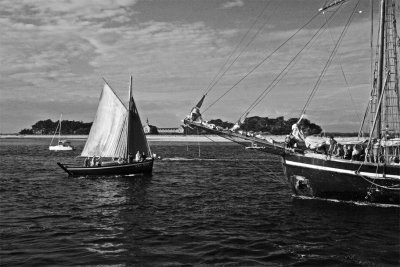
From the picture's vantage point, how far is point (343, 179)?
2798cm

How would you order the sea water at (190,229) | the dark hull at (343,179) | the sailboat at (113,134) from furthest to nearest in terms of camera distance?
the sailboat at (113,134) → the dark hull at (343,179) → the sea water at (190,229)

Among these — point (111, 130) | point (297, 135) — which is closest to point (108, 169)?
point (111, 130)

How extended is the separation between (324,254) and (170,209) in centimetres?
1239

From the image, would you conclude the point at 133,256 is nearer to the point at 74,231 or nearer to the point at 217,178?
the point at 74,231

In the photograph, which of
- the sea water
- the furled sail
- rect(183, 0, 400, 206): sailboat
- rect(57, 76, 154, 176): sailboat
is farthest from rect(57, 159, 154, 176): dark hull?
rect(183, 0, 400, 206): sailboat

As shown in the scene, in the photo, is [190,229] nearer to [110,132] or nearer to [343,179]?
[343,179]

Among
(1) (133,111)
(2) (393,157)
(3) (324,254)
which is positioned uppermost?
(1) (133,111)

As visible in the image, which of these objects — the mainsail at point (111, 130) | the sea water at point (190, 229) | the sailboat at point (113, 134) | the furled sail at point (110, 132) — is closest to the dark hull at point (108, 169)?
the sailboat at point (113, 134)

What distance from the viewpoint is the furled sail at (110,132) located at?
50750 mm

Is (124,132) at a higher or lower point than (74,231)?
higher

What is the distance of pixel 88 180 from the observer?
45969 millimetres

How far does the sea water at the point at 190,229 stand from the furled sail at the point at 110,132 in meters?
13.7

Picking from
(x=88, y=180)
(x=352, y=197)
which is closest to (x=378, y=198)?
(x=352, y=197)

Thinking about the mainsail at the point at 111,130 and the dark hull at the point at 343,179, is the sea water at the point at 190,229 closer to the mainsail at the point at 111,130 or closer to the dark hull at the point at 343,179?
the dark hull at the point at 343,179
